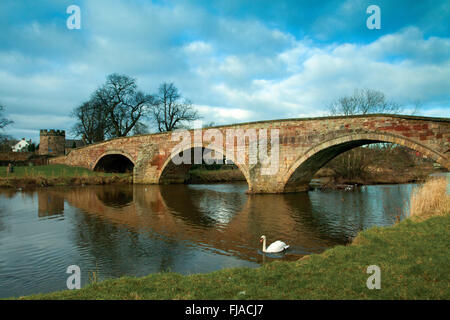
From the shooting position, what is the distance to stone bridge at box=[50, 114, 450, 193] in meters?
11.6

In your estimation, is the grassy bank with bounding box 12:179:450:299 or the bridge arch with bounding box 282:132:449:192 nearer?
the grassy bank with bounding box 12:179:450:299

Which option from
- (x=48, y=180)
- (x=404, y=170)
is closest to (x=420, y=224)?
(x=404, y=170)

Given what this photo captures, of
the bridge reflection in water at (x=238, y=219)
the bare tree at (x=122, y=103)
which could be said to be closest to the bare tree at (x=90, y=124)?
the bare tree at (x=122, y=103)

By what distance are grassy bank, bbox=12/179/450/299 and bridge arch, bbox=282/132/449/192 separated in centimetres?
792

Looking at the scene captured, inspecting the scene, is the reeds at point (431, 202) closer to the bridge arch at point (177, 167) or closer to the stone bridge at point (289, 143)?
the stone bridge at point (289, 143)

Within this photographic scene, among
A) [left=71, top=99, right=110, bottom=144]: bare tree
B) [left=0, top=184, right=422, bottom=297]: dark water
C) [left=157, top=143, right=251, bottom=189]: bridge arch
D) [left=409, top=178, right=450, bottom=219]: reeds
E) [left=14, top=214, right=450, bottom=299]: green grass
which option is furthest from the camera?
[left=71, top=99, right=110, bottom=144]: bare tree

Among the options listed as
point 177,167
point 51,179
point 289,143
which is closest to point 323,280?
point 289,143

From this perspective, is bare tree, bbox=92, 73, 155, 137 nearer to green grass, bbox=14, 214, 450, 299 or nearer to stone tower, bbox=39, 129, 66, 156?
stone tower, bbox=39, 129, 66, 156

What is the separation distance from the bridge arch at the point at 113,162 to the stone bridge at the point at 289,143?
9.71 feet

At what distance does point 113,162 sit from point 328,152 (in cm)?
2174

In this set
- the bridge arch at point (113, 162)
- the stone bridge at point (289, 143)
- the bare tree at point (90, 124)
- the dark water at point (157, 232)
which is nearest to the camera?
the dark water at point (157, 232)

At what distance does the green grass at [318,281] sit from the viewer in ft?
10.4

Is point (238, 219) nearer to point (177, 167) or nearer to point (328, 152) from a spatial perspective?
point (328, 152)

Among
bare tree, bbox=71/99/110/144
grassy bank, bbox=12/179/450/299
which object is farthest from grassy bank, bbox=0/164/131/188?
Answer: grassy bank, bbox=12/179/450/299
